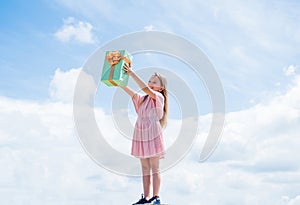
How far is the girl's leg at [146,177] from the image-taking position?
5.82 metres

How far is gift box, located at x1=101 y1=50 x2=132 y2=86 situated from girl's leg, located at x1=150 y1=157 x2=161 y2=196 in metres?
1.13

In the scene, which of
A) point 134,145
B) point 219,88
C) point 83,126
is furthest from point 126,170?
point 219,88

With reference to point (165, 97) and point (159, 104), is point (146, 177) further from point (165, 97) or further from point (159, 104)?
point (165, 97)

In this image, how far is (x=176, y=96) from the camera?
20.9ft

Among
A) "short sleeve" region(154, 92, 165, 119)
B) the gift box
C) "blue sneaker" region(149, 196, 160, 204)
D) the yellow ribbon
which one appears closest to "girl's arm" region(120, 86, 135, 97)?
the gift box

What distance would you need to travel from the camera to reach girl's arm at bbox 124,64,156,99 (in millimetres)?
5816

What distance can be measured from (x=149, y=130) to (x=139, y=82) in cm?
69

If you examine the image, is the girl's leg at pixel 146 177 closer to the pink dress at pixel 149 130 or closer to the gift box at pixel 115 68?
the pink dress at pixel 149 130

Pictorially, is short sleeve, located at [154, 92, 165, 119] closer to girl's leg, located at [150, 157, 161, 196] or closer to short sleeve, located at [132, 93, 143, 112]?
short sleeve, located at [132, 93, 143, 112]

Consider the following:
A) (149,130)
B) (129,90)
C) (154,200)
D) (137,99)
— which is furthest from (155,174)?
(129,90)

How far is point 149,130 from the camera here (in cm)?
596

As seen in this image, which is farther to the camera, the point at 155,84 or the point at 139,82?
the point at 155,84

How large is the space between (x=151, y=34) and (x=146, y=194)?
7.66 ft

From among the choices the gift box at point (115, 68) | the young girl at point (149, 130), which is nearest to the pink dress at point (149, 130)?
the young girl at point (149, 130)
